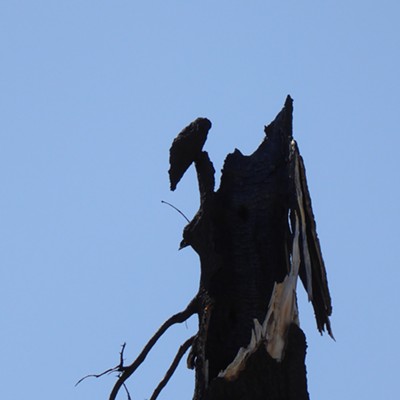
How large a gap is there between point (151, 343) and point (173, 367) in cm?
28

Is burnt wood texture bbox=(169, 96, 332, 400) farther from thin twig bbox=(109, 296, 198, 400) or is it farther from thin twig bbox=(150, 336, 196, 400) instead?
thin twig bbox=(150, 336, 196, 400)

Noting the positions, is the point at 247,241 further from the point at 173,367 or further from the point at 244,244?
the point at 173,367

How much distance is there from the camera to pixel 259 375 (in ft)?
24.6

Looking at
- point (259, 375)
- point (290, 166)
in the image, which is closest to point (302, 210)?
point (290, 166)

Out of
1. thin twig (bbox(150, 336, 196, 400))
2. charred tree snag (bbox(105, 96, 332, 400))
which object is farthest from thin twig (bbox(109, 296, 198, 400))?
thin twig (bbox(150, 336, 196, 400))

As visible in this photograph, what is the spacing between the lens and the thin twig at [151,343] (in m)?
8.48

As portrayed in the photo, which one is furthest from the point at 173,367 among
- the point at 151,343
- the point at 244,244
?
the point at 244,244

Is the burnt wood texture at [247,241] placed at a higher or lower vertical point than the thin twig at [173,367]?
higher

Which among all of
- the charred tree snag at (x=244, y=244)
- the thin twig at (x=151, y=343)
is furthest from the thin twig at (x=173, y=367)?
the thin twig at (x=151, y=343)

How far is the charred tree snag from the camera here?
26.8ft

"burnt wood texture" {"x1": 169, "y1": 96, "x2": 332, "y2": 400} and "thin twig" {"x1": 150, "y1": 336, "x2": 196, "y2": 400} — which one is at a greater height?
"burnt wood texture" {"x1": 169, "y1": 96, "x2": 332, "y2": 400}

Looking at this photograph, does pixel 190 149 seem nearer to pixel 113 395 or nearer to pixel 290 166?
pixel 290 166

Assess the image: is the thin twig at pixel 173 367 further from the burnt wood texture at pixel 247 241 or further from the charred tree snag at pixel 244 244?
the burnt wood texture at pixel 247 241

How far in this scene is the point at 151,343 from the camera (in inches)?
334
